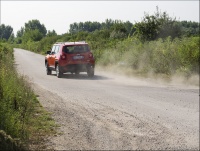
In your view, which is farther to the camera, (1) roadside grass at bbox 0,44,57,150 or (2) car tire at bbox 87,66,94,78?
(2) car tire at bbox 87,66,94,78

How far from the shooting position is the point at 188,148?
20.7ft

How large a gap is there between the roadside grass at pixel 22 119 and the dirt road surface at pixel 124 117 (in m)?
0.27

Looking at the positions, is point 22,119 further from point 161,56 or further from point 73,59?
point 161,56

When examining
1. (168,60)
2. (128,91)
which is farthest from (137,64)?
(128,91)

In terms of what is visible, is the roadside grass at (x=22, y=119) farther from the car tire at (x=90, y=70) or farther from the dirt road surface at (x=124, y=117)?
the car tire at (x=90, y=70)

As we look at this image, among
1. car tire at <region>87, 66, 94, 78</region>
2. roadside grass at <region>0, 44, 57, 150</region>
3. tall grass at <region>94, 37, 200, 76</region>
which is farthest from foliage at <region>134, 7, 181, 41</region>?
roadside grass at <region>0, 44, 57, 150</region>

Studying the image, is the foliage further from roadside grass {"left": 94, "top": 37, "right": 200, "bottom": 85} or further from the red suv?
the red suv

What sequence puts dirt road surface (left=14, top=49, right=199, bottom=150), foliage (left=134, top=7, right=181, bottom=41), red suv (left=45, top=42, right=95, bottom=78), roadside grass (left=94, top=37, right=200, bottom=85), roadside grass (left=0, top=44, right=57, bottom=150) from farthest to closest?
foliage (left=134, top=7, right=181, bottom=41) → red suv (left=45, top=42, right=95, bottom=78) → roadside grass (left=94, top=37, right=200, bottom=85) → dirt road surface (left=14, top=49, right=199, bottom=150) → roadside grass (left=0, top=44, right=57, bottom=150)

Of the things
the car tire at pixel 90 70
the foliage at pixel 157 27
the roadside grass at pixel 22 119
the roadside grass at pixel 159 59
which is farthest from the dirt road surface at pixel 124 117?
the foliage at pixel 157 27

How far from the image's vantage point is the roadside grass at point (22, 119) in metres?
6.43

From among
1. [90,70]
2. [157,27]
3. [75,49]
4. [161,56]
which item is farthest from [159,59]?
[157,27]

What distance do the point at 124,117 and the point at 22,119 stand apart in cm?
242

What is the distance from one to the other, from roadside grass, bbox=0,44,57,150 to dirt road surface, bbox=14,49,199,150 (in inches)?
10.5

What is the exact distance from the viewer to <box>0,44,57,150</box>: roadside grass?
21.1 feet
